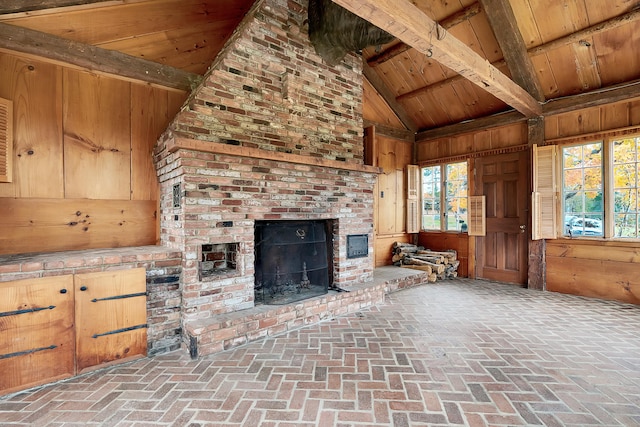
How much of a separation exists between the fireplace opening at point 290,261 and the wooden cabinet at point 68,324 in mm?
1167

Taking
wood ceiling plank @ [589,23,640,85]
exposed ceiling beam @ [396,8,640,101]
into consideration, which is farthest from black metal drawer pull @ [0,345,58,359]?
wood ceiling plank @ [589,23,640,85]

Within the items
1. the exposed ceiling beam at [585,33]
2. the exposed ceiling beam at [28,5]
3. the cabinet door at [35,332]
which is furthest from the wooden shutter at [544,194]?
the exposed ceiling beam at [28,5]

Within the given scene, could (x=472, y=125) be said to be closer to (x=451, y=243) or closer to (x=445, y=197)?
(x=445, y=197)

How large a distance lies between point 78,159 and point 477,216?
590cm

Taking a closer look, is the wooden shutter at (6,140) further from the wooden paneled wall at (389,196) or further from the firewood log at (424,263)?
the firewood log at (424,263)

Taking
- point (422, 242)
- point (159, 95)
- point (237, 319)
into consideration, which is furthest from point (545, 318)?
point (159, 95)

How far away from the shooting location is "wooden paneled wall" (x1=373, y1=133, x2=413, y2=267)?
5750 millimetres

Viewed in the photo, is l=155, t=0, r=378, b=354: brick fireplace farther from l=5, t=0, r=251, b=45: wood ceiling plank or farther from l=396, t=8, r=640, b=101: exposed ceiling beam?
l=396, t=8, r=640, b=101: exposed ceiling beam

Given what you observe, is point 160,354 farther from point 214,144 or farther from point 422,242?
point 422,242

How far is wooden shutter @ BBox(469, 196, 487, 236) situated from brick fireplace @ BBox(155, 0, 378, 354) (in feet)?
8.62

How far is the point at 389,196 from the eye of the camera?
593 centimetres

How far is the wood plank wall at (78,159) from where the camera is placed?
2.64 meters

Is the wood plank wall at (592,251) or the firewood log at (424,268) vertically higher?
the wood plank wall at (592,251)

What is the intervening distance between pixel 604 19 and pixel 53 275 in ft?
21.0
